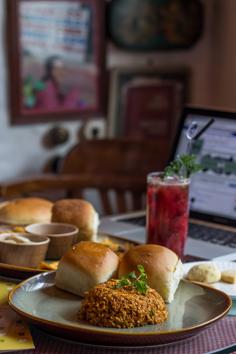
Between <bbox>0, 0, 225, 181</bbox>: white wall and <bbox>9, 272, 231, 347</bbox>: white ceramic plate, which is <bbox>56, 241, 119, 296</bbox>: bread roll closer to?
<bbox>9, 272, 231, 347</bbox>: white ceramic plate

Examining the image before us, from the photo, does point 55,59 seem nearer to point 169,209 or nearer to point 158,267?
point 169,209

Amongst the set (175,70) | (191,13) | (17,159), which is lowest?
(17,159)

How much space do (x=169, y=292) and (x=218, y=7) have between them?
2.21 metres

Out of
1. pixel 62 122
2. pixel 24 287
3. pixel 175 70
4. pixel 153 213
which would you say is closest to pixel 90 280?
pixel 24 287

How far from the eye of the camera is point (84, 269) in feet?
4.58

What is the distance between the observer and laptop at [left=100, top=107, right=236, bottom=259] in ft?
6.48

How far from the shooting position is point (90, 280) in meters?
1.39

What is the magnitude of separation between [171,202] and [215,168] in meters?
0.36

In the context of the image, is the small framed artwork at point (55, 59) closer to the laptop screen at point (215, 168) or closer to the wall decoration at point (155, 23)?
the wall decoration at point (155, 23)

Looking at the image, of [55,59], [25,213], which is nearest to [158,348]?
[25,213]

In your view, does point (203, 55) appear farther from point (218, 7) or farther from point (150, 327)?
point (150, 327)

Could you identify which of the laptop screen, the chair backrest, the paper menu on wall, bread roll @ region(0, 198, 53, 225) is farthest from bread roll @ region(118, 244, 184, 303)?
the chair backrest

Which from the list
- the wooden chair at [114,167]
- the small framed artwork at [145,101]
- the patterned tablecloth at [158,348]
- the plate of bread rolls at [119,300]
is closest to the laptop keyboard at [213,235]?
the plate of bread rolls at [119,300]

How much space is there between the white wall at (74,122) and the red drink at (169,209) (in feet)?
4.39
